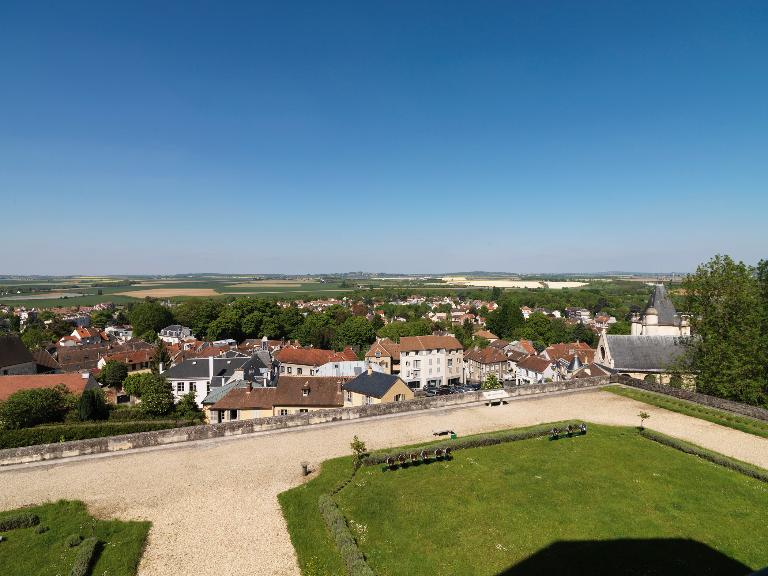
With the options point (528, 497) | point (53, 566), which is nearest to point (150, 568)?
point (53, 566)

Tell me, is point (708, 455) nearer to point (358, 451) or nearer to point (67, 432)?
point (358, 451)

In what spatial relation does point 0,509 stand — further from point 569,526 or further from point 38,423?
point 38,423

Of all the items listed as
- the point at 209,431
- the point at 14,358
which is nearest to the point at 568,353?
the point at 209,431

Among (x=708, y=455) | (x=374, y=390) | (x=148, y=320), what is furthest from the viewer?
(x=148, y=320)

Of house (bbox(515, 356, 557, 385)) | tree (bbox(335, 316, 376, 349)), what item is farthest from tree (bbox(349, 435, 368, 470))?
tree (bbox(335, 316, 376, 349))

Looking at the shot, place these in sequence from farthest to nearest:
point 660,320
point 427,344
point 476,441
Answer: point 427,344
point 660,320
point 476,441

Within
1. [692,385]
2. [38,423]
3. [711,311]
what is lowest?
[38,423]

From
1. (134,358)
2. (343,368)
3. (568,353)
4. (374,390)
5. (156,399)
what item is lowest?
(134,358)
